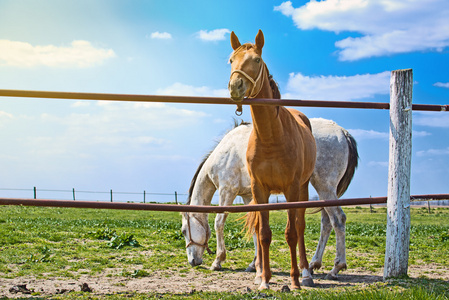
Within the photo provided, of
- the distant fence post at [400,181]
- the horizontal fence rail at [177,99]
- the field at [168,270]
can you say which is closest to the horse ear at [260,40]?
the horizontal fence rail at [177,99]

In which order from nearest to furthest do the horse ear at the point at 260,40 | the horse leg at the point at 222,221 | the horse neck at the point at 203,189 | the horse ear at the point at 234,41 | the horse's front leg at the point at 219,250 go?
the horse ear at the point at 260,40
the horse ear at the point at 234,41
the horse's front leg at the point at 219,250
the horse leg at the point at 222,221
the horse neck at the point at 203,189

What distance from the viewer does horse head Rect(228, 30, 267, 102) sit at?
430cm

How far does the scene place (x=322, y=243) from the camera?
7344 millimetres

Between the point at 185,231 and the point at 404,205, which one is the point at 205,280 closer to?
the point at 185,231

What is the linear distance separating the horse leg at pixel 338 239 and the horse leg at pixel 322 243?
0.31 m

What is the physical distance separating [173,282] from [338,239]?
287 centimetres

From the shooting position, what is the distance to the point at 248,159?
5.24 metres

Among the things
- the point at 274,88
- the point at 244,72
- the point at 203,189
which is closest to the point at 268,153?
the point at 274,88

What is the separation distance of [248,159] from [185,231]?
3317 mm

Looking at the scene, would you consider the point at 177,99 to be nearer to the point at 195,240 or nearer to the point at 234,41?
the point at 234,41

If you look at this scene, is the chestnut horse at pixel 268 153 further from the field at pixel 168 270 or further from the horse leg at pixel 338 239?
the horse leg at pixel 338 239

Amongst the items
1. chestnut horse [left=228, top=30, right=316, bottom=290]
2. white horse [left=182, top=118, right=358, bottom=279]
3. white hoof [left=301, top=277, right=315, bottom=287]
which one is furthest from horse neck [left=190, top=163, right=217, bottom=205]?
chestnut horse [left=228, top=30, right=316, bottom=290]

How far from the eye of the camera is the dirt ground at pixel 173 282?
522cm

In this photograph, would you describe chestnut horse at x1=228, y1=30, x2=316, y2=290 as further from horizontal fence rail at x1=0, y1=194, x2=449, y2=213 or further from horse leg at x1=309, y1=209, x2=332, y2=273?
horse leg at x1=309, y1=209, x2=332, y2=273
